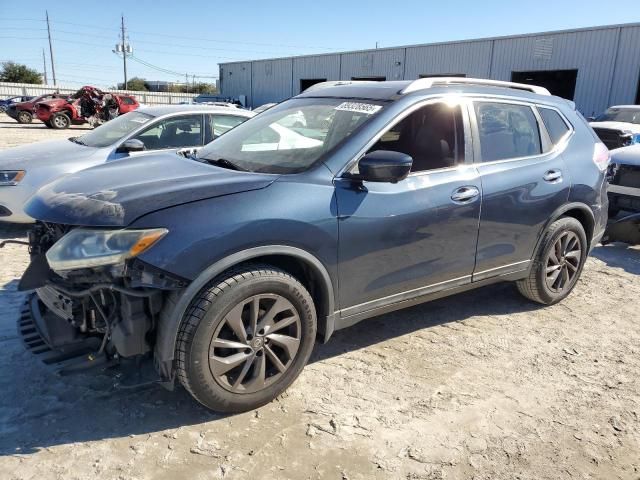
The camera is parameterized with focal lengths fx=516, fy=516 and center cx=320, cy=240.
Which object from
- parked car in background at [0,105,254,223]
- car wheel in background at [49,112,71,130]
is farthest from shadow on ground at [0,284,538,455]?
car wheel in background at [49,112,71,130]

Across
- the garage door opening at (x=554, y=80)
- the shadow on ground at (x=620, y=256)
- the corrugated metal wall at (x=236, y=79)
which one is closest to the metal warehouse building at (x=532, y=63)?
the garage door opening at (x=554, y=80)

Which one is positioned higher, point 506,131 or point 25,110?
point 506,131

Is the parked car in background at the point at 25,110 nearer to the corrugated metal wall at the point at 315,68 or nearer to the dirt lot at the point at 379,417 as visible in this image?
the corrugated metal wall at the point at 315,68

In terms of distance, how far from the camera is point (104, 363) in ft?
8.94

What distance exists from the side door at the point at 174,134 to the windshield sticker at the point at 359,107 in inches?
125

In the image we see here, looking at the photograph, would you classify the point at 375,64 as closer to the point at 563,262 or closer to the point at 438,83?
A: the point at 563,262

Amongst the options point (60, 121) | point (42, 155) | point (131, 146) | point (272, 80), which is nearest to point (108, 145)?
point (131, 146)

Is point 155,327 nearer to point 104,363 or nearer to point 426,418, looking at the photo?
point 104,363

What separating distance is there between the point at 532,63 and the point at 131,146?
23887mm

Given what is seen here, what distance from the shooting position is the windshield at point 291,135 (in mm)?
3232

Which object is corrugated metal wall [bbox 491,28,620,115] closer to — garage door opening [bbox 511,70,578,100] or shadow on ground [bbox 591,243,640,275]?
garage door opening [bbox 511,70,578,100]

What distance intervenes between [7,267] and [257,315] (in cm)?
345

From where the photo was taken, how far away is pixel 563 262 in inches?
175

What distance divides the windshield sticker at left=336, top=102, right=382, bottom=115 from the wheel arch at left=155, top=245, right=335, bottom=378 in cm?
113
